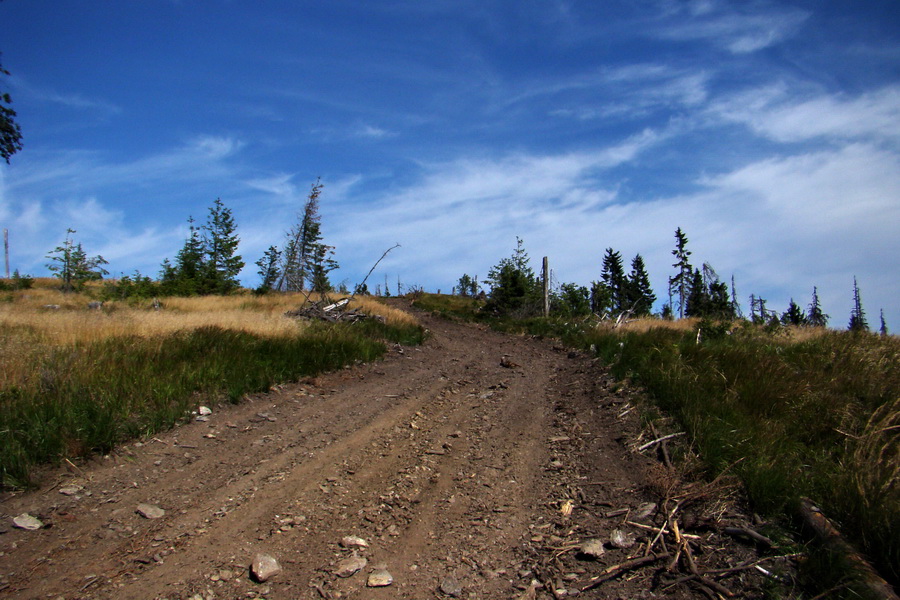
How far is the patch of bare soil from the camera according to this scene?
10.3 feet

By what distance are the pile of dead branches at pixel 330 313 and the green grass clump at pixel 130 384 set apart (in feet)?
15.1

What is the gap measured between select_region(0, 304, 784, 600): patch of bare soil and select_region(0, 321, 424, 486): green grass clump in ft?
1.06

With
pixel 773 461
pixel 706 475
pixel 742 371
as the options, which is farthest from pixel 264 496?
pixel 742 371

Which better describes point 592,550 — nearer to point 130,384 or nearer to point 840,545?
point 840,545

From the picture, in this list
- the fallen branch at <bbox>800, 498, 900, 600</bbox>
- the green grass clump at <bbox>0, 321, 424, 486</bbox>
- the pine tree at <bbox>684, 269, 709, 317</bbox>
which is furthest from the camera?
the pine tree at <bbox>684, 269, 709, 317</bbox>

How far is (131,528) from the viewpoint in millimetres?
3787

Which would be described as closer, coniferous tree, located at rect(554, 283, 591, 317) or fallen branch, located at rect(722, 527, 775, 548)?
fallen branch, located at rect(722, 527, 775, 548)

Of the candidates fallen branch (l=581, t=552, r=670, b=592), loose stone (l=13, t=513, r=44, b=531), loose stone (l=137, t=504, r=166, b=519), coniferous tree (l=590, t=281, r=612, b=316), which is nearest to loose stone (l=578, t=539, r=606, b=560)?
fallen branch (l=581, t=552, r=670, b=592)

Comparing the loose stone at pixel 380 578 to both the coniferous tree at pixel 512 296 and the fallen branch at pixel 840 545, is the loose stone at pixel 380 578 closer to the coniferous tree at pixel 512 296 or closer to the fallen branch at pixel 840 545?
the fallen branch at pixel 840 545

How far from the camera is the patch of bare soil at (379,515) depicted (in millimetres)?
3125

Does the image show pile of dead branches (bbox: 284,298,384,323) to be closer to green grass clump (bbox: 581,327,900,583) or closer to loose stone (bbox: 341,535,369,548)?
green grass clump (bbox: 581,327,900,583)

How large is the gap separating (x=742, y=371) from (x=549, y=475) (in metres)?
3.63

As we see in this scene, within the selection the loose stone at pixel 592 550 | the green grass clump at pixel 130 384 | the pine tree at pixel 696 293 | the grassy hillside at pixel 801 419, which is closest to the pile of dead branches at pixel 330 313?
the green grass clump at pixel 130 384

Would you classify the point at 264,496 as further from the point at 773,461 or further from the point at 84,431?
the point at 773,461
